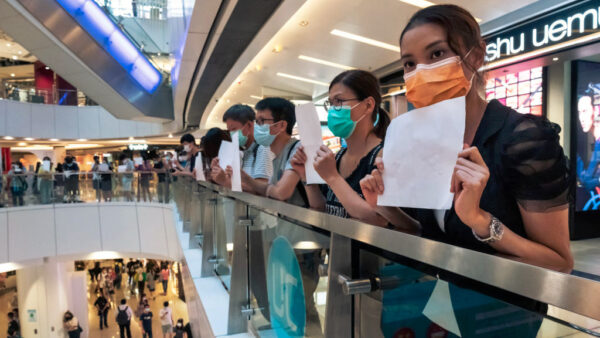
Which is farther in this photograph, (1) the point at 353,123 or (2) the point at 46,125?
(2) the point at 46,125

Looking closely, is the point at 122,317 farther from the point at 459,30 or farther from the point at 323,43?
the point at 459,30

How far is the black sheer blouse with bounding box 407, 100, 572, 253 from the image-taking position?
96cm

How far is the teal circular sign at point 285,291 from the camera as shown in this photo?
1687 mm

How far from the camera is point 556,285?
600mm

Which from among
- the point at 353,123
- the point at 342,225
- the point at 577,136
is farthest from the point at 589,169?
the point at 342,225

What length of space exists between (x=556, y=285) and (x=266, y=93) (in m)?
10.2

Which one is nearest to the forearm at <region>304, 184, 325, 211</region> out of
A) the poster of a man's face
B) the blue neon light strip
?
the poster of a man's face

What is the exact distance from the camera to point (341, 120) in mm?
2117

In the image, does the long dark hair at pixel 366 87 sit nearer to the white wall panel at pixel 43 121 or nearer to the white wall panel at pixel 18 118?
the white wall panel at pixel 18 118

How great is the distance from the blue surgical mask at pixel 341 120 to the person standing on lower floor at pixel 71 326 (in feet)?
43.9

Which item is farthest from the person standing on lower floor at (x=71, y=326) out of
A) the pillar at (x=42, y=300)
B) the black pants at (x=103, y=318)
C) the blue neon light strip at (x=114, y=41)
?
the blue neon light strip at (x=114, y=41)

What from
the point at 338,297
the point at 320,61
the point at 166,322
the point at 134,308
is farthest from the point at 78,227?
the point at 338,297

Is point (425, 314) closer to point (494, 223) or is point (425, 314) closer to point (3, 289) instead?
point (494, 223)

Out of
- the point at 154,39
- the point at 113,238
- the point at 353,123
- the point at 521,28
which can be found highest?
the point at 154,39
